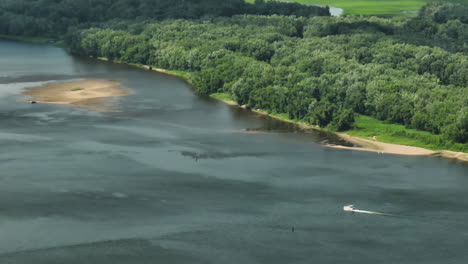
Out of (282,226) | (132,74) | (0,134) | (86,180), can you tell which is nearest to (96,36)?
(132,74)

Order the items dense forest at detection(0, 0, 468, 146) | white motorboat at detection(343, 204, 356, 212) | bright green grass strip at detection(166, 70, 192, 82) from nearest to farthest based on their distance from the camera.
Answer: white motorboat at detection(343, 204, 356, 212) < dense forest at detection(0, 0, 468, 146) < bright green grass strip at detection(166, 70, 192, 82)

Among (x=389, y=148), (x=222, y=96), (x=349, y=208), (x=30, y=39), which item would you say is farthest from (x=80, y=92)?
(x=30, y=39)

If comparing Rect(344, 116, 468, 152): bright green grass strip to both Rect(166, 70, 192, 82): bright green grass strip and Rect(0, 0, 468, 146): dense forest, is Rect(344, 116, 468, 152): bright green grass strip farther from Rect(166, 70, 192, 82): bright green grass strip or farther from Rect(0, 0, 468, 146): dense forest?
Answer: Rect(166, 70, 192, 82): bright green grass strip

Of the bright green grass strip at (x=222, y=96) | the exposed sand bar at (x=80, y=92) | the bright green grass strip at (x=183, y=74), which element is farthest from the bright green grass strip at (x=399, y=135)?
the bright green grass strip at (x=183, y=74)

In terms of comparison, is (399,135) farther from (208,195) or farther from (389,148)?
(208,195)

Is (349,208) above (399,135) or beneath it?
beneath

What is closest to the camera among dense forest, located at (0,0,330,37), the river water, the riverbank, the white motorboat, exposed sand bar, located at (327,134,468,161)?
the river water

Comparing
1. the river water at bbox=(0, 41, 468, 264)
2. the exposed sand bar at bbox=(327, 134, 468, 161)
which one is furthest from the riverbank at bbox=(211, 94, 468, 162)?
the river water at bbox=(0, 41, 468, 264)
